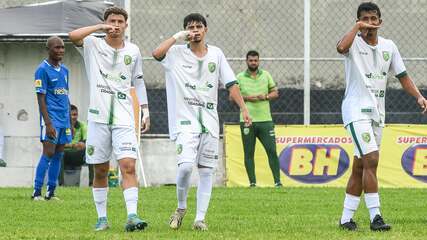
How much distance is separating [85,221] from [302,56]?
10467mm

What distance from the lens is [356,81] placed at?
11.0 metres

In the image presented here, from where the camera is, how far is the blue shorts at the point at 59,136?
15844 mm

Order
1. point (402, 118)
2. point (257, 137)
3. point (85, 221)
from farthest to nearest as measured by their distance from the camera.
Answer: point (402, 118) → point (257, 137) → point (85, 221)

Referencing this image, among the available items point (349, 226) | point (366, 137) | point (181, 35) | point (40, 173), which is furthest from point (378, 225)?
point (40, 173)

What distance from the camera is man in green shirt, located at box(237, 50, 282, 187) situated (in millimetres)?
19609

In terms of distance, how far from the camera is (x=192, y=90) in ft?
36.4

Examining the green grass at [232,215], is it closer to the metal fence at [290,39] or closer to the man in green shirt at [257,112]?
the man in green shirt at [257,112]

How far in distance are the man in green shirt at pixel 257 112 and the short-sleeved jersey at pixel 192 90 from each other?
8465 millimetres

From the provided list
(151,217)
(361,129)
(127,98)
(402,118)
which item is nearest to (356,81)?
(361,129)

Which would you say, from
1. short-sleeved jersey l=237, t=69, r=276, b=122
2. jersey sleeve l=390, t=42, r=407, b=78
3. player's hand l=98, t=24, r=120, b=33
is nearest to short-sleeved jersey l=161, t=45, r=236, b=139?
player's hand l=98, t=24, r=120, b=33

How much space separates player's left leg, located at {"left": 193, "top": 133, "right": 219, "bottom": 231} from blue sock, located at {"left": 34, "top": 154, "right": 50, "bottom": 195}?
5.15 meters

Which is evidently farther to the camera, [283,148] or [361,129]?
[283,148]

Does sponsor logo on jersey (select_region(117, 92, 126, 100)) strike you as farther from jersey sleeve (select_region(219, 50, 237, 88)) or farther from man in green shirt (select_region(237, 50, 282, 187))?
man in green shirt (select_region(237, 50, 282, 187))

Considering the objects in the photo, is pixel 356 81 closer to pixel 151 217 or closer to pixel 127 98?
pixel 127 98
